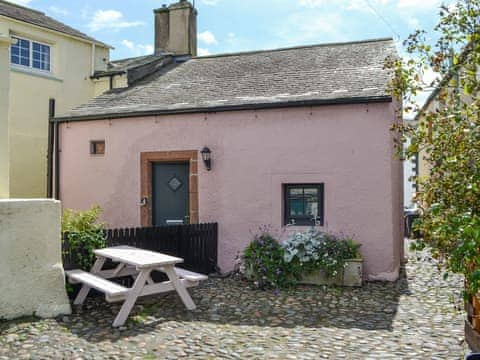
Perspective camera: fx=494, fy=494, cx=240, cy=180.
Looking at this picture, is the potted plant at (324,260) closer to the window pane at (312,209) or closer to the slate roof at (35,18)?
the window pane at (312,209)

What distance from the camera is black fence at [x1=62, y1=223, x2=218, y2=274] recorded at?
787cm

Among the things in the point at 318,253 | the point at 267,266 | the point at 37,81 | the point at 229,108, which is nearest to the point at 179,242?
the point at 267,266

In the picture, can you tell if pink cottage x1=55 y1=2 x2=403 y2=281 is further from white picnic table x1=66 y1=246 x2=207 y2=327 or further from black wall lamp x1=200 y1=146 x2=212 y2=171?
white picnic table x1=66 y1=246 x2=207 y2=327

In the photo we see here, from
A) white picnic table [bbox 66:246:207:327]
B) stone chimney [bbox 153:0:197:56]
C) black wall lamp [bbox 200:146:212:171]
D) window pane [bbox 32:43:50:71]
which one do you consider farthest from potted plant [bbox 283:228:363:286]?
window pane [bbox 32:43:50:71]

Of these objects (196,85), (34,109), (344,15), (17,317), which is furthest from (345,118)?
(34,109)

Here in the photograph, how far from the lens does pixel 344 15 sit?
7195 millimetres

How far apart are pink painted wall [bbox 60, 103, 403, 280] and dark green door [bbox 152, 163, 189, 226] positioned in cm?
41

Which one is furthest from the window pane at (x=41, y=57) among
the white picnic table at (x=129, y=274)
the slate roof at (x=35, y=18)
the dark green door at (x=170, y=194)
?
the white picnic table at (x=129, y=274)

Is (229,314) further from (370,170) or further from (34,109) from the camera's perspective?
(34,109)

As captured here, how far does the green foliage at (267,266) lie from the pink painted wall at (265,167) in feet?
2.66

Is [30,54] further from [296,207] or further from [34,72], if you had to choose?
[296,207]

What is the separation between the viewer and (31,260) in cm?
627

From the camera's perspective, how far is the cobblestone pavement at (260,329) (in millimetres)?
5105

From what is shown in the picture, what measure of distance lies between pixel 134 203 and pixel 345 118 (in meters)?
4.80
